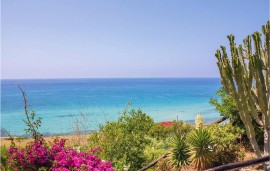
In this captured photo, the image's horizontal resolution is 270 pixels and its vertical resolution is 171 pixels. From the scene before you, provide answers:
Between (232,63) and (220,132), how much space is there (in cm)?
305

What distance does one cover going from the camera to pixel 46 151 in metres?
5.73

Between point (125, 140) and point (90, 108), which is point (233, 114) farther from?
point (90, 108)

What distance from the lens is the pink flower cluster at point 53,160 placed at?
5.10 m

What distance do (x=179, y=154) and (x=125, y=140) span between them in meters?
2.24

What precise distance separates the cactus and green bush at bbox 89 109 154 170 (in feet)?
10.2

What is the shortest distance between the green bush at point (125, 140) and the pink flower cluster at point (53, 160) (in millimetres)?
2995

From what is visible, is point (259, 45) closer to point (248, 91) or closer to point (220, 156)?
point (248, 91)

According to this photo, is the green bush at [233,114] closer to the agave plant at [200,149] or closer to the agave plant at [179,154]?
the agave plant at [200,149]

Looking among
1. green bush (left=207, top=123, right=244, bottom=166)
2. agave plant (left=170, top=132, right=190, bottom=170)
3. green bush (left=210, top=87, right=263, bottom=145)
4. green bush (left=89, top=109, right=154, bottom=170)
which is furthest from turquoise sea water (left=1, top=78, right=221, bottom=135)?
green bush (left=210, top=87, right=263, bottom=145)

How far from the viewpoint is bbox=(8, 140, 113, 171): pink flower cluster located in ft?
16.7

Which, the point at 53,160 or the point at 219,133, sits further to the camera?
the point at 219,133

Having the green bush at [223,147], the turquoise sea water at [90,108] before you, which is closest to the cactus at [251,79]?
the green bush at [223,147]

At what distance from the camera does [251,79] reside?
27.3ft

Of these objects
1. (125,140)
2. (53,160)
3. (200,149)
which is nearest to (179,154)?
(200,149)
